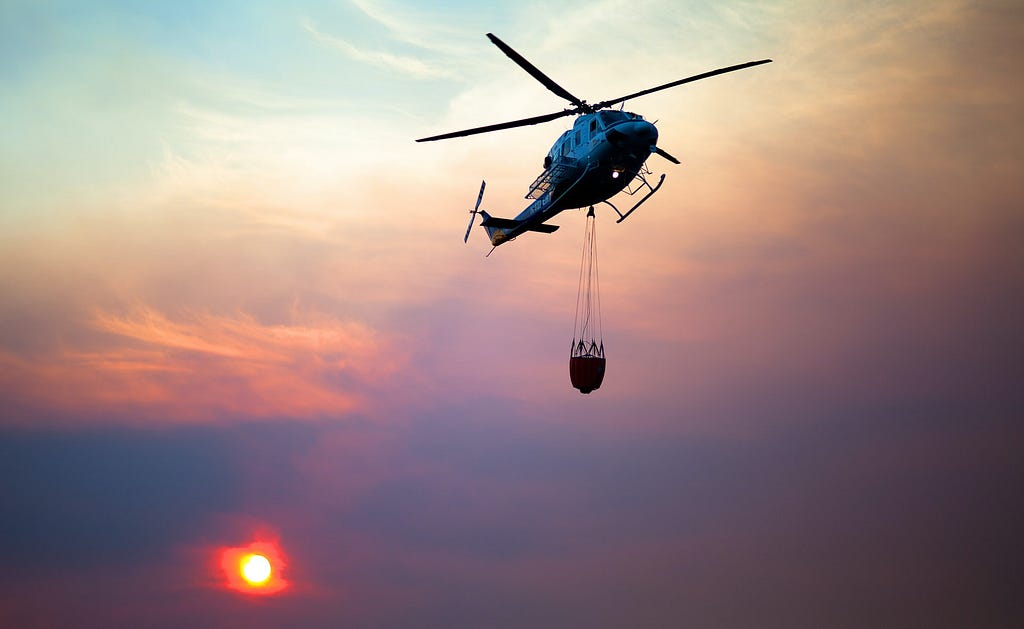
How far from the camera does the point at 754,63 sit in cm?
3281

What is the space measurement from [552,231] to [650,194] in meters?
7.77

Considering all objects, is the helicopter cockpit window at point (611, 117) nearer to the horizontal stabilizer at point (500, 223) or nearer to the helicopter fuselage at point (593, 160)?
the helicopter fuselage at point (593, 160)

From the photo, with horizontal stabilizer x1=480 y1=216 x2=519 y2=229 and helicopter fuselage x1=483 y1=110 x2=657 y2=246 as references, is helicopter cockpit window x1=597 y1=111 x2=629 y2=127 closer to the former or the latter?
helicopter fuselage x1=483 y1=110 x2=657 y2=246

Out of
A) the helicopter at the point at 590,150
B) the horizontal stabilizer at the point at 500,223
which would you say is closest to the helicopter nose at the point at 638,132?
the helicopter at the point at 590,150

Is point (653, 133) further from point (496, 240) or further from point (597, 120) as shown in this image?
point (496, 240)

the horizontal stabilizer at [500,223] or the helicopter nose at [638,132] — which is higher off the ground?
the horizontal stabilizer at [500,223]

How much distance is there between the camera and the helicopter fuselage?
111ft

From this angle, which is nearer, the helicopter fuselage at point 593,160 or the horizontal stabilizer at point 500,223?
the helicopter fuselage at point 593,160

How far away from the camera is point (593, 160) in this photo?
34812 millimetres

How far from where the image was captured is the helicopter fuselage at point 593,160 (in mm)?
33938

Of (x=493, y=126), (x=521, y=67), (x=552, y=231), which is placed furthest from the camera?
(x=552, y=231)

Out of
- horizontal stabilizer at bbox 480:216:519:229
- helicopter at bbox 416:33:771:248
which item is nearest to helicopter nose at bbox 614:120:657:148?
helicopter at bbox 416:33:771:248

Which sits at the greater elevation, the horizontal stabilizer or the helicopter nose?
the horizontal stabilizer

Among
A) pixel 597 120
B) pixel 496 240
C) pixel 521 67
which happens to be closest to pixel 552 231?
pixel 496 240
